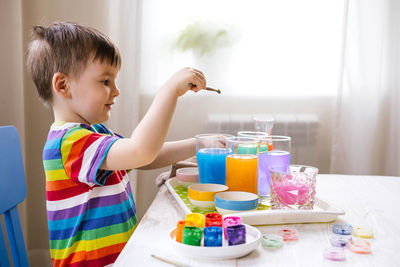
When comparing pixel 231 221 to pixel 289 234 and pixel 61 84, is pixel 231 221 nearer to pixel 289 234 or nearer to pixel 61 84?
pixel 289 234

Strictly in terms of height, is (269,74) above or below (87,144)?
above

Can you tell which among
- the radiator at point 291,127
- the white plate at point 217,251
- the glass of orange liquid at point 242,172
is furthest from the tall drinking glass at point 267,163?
the radiator at point 291,127

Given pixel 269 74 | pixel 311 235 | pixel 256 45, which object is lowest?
pixel 311 235

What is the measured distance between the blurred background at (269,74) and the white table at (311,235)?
1.16 metres

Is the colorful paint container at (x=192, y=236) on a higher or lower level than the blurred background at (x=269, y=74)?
lower

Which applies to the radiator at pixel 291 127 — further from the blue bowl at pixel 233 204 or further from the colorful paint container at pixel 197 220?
the colorful paint container at pixel 197 220

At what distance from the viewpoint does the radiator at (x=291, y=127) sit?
88.7 inches

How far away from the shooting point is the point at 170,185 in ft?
3.61

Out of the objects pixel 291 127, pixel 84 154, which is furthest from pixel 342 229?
pixel 291 127

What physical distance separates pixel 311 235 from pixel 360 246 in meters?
0.10

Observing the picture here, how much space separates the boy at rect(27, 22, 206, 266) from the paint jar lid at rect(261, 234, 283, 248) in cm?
32

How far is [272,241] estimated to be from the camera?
693 millimetres

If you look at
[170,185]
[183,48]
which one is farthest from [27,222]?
[170,185]

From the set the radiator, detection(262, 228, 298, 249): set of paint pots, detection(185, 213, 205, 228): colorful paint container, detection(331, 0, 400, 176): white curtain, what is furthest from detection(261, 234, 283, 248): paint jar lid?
detection(331, 0, 400, 176): white curtain
